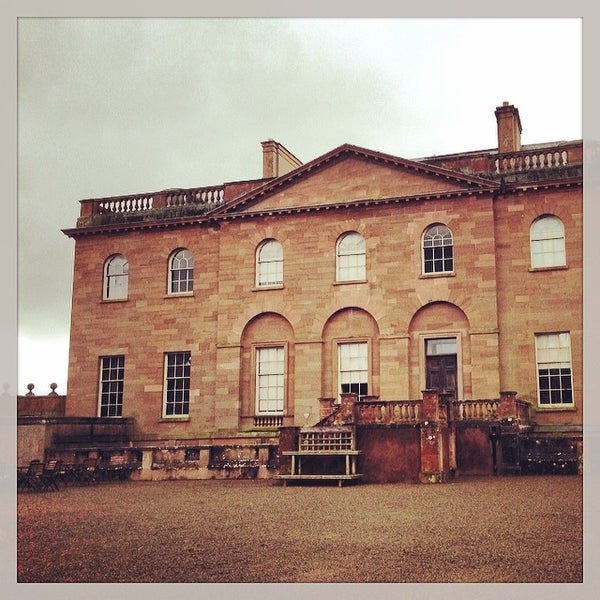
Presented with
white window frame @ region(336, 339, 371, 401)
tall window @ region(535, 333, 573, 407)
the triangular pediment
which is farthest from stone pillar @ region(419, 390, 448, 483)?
the triangular pediment

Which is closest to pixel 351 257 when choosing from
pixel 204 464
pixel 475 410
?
pixel 475 410

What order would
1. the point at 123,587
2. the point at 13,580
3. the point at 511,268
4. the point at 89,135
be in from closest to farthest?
the point at 123,587, the point at 13,580, the point at 89,135, the point at 511,268

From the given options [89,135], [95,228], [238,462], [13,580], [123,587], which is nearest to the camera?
[123,587]

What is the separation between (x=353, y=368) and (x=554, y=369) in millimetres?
5704

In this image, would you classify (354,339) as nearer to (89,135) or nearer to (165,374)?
(165,374)

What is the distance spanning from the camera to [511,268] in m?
24.0

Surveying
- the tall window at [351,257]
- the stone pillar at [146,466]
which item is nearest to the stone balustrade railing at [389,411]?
the stone pillar at [146,466]

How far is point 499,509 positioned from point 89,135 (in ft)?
31.8

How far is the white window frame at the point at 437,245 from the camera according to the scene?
24.6 m

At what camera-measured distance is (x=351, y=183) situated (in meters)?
25.8

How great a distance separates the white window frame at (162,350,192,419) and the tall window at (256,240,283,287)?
3394mm

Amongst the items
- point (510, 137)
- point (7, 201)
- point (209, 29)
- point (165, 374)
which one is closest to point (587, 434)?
point (209, 29)

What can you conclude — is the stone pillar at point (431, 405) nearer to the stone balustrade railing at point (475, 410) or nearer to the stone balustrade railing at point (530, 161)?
→ the stone balustrade railing at point (475, 410)

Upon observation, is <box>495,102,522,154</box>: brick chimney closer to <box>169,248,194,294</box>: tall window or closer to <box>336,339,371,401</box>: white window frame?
<box>336,339,371,401</box>: white window frame
